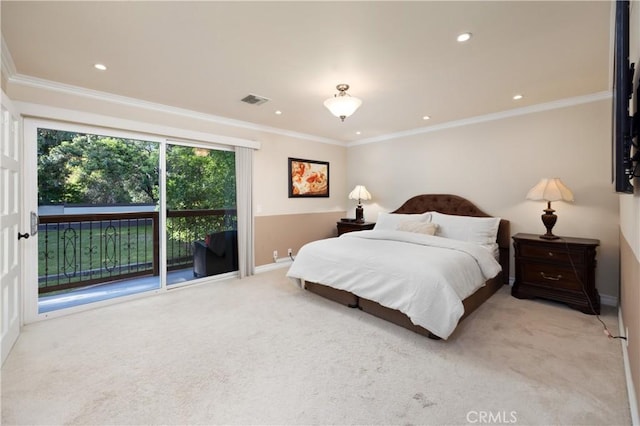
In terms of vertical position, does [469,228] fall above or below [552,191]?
below

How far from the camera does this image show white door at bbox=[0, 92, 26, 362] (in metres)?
2.10

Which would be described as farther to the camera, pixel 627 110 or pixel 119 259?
pixel 119 259

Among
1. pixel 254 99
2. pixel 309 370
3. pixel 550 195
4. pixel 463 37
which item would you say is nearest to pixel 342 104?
pixel 463 37

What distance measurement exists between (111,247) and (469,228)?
479 cm

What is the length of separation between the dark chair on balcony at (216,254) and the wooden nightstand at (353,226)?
1.99 m

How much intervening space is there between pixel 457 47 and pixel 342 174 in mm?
3778

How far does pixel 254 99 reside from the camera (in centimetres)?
332

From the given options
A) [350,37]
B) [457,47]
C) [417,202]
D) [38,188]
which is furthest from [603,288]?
[38,188]

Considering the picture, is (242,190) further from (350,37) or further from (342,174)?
(350,37)

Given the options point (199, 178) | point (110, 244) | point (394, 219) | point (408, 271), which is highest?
point (199, 178)

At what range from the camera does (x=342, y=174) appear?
5.89 m

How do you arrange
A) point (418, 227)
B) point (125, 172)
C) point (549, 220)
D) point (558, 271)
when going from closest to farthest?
1. point (558, 271)
2. point (549, 220)
3. point (125, 172)
4. point (418, 227)

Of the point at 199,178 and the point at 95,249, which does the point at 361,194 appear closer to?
the point at 199,178

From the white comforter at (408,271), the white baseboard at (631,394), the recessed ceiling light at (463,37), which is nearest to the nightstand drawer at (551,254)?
the white comforter at (408,271)
